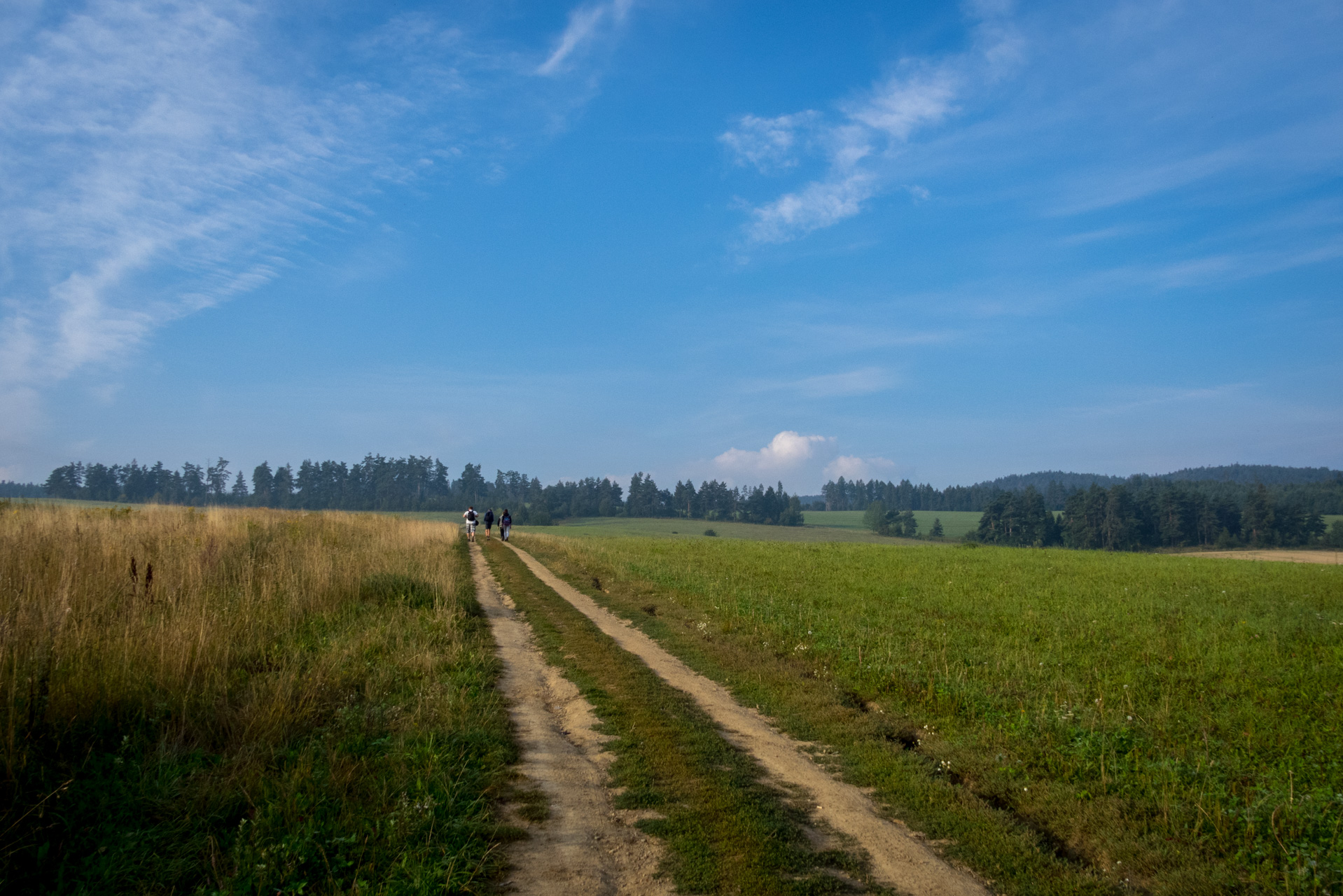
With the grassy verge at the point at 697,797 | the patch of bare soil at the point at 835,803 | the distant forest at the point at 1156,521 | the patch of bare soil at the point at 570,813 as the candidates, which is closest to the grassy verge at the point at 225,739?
the patch of bare soil at the point at 570,813

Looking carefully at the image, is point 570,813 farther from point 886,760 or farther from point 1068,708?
point 1068,708

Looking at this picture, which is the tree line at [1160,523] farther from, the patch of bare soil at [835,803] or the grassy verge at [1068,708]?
the patch of bare soil at [835,803]

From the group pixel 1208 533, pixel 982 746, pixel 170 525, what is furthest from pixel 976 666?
pixel 1208 533

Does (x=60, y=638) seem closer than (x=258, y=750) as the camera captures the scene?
No

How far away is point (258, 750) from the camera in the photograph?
5.68 meters

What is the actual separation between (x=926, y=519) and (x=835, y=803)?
154m

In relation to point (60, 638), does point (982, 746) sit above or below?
below

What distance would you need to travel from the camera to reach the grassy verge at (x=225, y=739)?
13.6 ft

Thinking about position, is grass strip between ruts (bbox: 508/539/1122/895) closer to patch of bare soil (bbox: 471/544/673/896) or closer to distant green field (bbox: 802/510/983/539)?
patch of bare soil (bbox: 471/544/673/896)

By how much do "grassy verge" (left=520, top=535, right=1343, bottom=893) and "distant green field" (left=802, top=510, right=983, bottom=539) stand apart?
101674 millimetres

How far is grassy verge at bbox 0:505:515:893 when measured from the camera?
4.16 meters

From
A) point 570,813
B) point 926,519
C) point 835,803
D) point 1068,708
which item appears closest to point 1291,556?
point 1068,708

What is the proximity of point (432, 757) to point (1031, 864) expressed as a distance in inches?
190

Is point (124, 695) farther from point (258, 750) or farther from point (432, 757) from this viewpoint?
point (432, 757)
